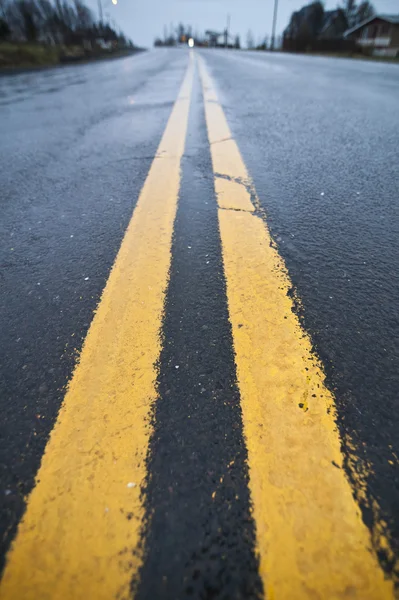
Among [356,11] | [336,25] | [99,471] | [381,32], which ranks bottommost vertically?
[99,471]

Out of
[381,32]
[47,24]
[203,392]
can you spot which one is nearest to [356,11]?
[381,32]

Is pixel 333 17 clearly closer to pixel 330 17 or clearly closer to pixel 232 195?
pixel 330 17

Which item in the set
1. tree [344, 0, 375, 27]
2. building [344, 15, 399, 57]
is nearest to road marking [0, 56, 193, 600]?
building [344, 15, 399, 57]

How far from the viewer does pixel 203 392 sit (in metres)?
0.93

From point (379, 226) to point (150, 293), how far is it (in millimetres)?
1299

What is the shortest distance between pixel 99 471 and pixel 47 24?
244ft

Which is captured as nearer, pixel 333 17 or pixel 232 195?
pixel 232 195

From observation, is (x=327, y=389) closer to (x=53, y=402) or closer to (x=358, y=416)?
(x=358, y=416)

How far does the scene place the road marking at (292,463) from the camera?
615 mm

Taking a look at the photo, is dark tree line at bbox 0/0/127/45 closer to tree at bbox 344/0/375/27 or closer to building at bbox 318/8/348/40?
building at bbox 318/8/348/40

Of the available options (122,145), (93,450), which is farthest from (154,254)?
(122,145)

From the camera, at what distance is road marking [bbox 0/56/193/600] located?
0.63m

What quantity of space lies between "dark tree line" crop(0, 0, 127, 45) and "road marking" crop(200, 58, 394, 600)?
40996mm

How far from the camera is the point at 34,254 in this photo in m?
1.60
